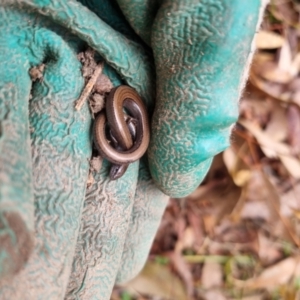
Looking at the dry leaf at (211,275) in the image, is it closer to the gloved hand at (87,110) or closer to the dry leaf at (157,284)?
the dry leaf at (157,284)

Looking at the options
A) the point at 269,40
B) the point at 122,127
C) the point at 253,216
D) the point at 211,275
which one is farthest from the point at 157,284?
the point at 269,40

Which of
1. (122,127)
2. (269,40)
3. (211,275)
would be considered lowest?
(211,275)

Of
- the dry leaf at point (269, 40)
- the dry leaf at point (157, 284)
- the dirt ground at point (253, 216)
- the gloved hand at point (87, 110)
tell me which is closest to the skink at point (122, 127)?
the gloved hand at point (87, 110)

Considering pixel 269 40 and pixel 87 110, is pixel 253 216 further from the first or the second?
pixel 87 110

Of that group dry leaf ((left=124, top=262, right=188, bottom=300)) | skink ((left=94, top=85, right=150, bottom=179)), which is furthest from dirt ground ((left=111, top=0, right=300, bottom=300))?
skink ((left=94, top=85, right=150, bottom=179))

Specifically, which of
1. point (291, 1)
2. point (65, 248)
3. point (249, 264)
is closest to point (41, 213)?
point (65, 248)

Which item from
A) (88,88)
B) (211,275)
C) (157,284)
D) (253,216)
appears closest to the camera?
(88,88)
